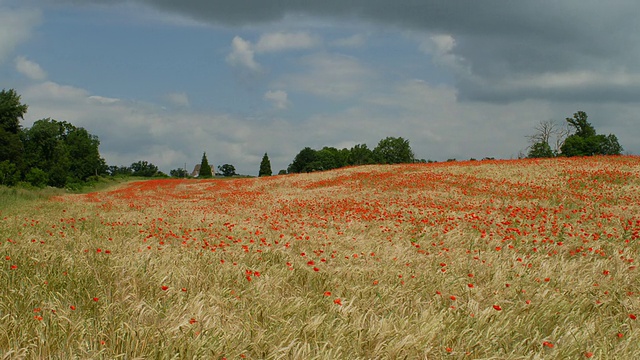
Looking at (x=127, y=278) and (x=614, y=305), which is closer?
(x=127, y=278)

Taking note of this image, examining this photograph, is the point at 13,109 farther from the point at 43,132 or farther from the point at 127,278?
the point at 127,278

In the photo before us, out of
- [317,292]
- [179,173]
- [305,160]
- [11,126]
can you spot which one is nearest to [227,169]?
[179,173]

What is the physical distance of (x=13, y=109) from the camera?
52.6 m

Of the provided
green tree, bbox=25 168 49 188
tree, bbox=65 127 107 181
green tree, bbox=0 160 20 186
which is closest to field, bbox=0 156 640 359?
green tree, bbox=0 160 20 186

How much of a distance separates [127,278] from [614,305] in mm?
5702

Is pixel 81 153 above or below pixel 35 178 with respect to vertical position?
above

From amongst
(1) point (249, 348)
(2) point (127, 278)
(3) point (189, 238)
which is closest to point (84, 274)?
(2) point (127, 278)

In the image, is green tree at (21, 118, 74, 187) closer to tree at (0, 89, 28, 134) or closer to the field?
tree at (0, 89, 28, 134)

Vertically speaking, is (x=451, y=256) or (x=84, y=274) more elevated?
(x=84, y=274)

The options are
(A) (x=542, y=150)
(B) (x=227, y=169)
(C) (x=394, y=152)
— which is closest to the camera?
(A) (x=542, y=150)

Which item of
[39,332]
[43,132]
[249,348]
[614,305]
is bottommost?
[614,305]

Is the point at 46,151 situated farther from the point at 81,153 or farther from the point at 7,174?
the point at 7,174

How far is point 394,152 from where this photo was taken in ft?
267

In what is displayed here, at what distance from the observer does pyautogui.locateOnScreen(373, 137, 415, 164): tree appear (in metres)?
80.5
